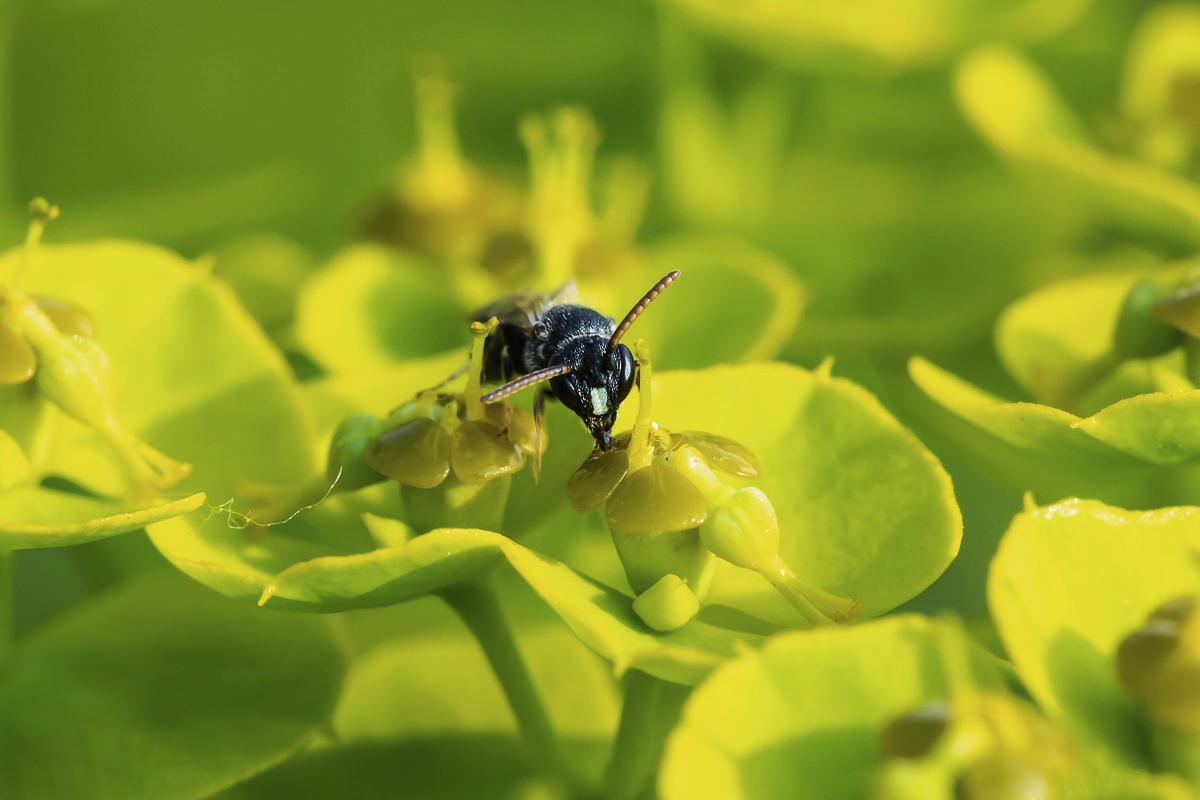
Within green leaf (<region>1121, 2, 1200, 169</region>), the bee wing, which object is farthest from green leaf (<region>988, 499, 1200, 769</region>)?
green leaf (<region>1121, 2, 1200, 169</region>)

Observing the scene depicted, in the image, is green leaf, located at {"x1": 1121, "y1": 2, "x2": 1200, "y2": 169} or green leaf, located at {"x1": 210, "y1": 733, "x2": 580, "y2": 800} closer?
green leaf, located at {"x1": 210, "y1": 733, "x2": 580, "y2": 800}

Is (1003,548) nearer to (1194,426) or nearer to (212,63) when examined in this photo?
(1194,426)

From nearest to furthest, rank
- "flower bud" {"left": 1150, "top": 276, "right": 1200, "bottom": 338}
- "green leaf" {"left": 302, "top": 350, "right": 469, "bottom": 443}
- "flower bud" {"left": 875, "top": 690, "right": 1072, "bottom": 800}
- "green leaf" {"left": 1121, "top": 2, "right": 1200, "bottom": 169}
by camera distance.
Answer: "flower bud" {"left": 875, "top": 690, "right": 1072, "bottom": 800} → "flower bud" {"left": 1150, "top": 276, "right": 1200, "bottom": 338} → "green leaf" {"left": 302, "top": 350, "right": 469, "bottom": 443} → "green leaf" {"left": 1121, "top": 2, "right": 1200, "bottom": 169}

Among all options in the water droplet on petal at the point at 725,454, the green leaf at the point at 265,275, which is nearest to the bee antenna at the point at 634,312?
the water droplet on petal at the point at 725,454

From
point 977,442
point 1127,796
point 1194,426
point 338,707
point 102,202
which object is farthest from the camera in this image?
point 102,202

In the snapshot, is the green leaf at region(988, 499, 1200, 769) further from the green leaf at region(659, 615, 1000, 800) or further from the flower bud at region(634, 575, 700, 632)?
the flower bud at region(634, 575, 700, 632)

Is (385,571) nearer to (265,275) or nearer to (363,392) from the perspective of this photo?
(363,392)

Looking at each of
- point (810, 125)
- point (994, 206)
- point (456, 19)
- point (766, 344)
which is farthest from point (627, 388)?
point (456, 19)
